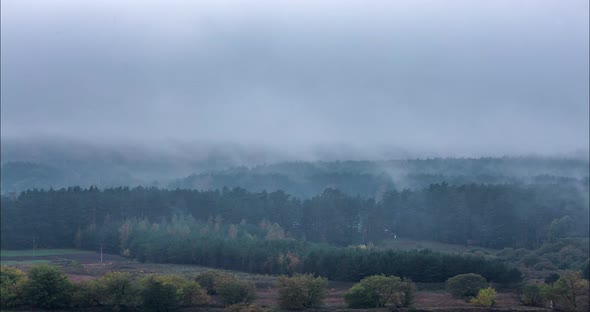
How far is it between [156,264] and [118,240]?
22692mm

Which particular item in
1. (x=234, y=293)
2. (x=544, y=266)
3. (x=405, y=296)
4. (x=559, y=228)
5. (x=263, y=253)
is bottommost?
(x=544, y=266)

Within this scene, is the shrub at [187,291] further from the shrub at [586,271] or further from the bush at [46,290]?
the shrub at [586,271]

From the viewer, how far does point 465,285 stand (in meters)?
87.1

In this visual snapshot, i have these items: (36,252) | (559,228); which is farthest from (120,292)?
(559,228)

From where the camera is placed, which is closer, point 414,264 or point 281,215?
point 414,264

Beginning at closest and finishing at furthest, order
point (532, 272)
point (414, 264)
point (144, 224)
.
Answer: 1. point (414, 264)
2. point (532, 272)
3. point (144, 224)

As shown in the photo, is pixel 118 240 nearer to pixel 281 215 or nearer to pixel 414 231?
pixel 281 215

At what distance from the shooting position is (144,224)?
144125 millimetres

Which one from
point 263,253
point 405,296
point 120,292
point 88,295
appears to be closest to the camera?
point 120,292

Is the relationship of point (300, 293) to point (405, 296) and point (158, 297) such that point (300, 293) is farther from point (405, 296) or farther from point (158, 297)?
point (158, 297)

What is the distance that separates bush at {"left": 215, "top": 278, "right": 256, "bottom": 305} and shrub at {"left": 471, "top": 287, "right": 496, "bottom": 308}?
956 inches

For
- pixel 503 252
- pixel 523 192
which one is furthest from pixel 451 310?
pixel 523 192

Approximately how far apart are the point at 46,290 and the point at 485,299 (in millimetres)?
46180

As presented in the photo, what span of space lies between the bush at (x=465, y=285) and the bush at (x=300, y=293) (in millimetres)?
18161
